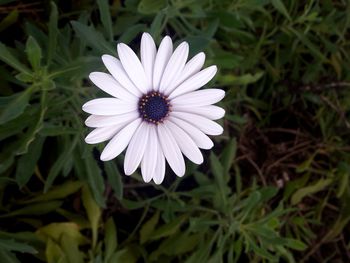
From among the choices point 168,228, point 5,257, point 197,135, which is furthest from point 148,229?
point 197,135

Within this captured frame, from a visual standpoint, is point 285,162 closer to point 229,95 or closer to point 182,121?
point 229,95

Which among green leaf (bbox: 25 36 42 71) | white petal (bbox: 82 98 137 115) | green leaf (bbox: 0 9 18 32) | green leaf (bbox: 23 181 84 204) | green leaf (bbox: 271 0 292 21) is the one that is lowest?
white petal (bbox: 82 98 137 115)

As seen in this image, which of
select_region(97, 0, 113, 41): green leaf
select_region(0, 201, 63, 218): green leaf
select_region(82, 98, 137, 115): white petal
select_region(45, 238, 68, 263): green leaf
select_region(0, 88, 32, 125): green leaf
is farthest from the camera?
select_region(0, 201, 63, 218): green leaf

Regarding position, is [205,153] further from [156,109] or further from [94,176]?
[156,109]

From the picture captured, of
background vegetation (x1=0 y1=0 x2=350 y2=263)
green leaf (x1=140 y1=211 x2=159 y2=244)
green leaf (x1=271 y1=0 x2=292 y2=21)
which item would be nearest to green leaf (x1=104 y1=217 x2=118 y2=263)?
background vegetation (x1=0 y1=0 x2=350 y2=263)

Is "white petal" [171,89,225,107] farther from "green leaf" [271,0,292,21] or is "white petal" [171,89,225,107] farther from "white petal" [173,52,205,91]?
"green leaf" [271,0,292,21]

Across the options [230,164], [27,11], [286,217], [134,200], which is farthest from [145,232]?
[27,11]

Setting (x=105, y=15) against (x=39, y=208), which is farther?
(x=39, y=208)
